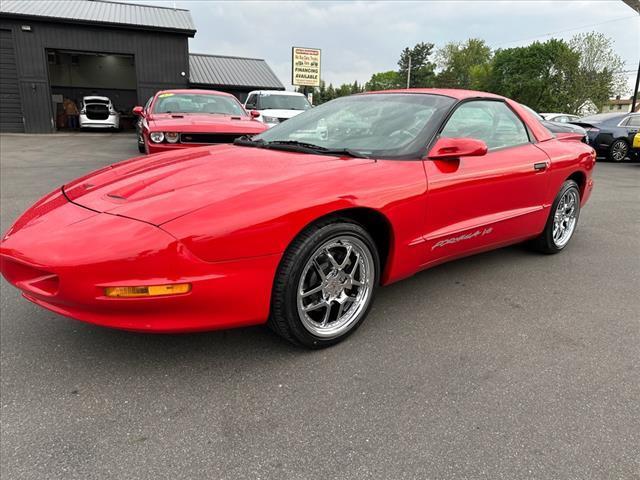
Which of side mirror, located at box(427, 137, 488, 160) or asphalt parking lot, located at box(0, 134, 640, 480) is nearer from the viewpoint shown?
asphalt parking lot, located at box(0, 134, 640, 480)

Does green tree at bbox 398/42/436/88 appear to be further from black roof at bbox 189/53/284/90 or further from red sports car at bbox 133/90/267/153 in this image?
red sports car at bbox 133/90/267/153

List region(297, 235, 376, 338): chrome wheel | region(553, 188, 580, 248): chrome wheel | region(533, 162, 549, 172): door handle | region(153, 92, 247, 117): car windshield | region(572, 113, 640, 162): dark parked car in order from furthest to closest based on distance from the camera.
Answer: region(572, 113, 640, 162): dark parked car < region(153, 92, 247, 117): car windshield < region(553, 188, 580, 248): chrome wheel < region(533, 162, 549, 172): door handle < region(297, 235, 376, 338): chrome wheel

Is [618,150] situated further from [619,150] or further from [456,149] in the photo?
[456,149]

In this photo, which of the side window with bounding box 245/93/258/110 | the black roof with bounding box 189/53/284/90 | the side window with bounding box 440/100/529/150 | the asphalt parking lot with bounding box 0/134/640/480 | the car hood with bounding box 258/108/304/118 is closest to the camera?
the asphalt parking lot with bounding box 0/134/640/480

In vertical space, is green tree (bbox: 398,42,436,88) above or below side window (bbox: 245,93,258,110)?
above

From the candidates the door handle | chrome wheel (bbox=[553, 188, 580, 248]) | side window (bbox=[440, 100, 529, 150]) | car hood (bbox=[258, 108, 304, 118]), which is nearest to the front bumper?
side window (bbox=[440, 100, 529, 150])

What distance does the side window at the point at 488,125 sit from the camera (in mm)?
2912

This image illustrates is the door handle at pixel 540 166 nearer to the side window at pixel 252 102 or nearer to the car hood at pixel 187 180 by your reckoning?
the car hood at pixel 187 180

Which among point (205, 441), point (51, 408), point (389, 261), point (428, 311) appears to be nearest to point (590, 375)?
point (428, 311)

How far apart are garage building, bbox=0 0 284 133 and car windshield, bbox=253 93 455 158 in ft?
61.3

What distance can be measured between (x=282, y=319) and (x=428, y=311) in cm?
108

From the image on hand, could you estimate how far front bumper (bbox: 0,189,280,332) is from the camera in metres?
1.76


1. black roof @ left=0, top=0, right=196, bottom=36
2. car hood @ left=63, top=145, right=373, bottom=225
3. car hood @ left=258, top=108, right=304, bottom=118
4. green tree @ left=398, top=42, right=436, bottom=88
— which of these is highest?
green tree @ left=398, top=42, right=436, bottom=88

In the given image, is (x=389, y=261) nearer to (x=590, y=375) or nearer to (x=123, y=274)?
(x=590, y=375)
